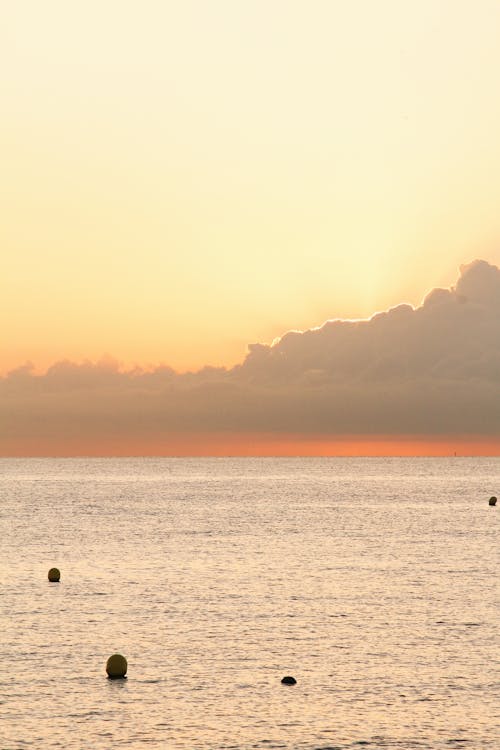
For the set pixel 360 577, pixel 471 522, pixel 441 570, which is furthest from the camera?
pixel 471 522

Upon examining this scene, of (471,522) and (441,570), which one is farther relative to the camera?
(471,522)

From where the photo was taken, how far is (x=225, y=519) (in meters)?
169

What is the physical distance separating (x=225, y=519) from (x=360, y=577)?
86002mm

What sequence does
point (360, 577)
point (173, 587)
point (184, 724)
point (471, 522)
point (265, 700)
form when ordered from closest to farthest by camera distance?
point (184, 724)
point (265, 700)
point (173, 587)
point (360, 577)
point (471, 522)

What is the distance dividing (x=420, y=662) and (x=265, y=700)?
10207 millimetres

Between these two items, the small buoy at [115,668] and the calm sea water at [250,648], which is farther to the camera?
the small buoy at [115,668]

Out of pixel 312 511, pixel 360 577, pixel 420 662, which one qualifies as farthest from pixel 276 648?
pixel 312 511

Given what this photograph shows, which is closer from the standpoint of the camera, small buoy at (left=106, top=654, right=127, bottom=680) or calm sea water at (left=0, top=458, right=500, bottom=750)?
calm sea water at (left=0, top=458, right=500, bottom=750)

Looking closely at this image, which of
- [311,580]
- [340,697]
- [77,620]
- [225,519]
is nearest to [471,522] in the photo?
[225,519]

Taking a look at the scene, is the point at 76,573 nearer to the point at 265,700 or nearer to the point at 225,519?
the point at 265,700

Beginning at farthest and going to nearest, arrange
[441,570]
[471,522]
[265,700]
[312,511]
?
→ [312,511]
[471,522]
[441,570]
[265,700]

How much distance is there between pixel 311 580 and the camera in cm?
8112

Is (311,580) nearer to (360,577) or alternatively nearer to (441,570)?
(360,577)

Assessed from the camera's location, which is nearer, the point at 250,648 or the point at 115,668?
the point at 115,668
